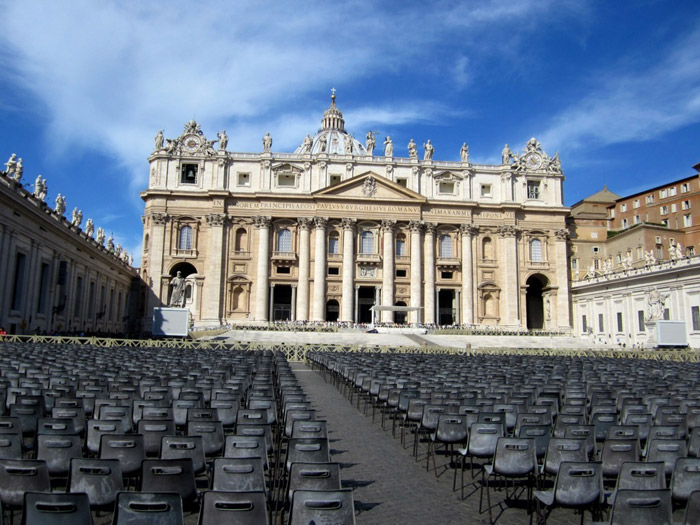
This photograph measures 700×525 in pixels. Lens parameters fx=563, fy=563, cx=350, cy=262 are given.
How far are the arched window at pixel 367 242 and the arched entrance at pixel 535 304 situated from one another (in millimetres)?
21650

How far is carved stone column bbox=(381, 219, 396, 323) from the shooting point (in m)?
67.2

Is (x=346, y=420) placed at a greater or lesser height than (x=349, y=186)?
lesser

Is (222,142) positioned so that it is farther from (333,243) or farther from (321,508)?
(321,508)

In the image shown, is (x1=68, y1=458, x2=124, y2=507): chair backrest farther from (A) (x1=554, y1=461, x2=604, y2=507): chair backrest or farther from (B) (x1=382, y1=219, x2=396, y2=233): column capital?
(B) (x1=382, y1=219, x2=396, y2=233): column capital

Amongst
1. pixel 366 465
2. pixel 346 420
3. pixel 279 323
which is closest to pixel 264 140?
pixel 279 323

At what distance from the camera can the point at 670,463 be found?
7.51 meters

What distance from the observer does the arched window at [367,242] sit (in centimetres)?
6956

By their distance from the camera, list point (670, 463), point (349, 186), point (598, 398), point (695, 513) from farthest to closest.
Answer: point (349, 186), point (598, 398), point (670, 463), point (695, 513)

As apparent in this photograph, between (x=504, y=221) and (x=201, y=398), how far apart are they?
64.8m

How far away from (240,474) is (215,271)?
61699 mm

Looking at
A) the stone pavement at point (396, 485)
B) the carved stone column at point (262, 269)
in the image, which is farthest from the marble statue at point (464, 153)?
the stone pavement at point (396, 485)

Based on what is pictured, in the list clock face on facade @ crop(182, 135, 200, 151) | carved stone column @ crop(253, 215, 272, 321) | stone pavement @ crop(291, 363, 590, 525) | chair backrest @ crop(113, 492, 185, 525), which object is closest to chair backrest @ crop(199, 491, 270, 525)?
chair backrest @ crop(113, 492, 185, 525)

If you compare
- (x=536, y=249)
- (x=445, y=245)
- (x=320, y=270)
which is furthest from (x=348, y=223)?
(x=536, y=249)

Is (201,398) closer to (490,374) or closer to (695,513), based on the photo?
(695,513)
